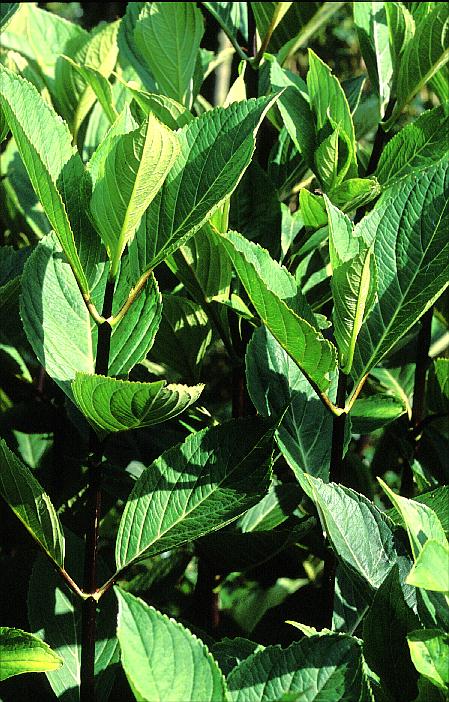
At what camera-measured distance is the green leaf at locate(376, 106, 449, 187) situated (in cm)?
114

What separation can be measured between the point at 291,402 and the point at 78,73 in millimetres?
660

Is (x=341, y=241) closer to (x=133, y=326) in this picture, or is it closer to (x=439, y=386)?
(x=133, y=326)

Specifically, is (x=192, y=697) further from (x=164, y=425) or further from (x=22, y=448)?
(x=22, y=448)

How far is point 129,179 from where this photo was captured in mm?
816

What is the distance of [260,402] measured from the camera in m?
1.05

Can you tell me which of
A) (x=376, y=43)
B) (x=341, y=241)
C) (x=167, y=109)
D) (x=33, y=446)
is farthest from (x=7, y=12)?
(x=33, y=446)

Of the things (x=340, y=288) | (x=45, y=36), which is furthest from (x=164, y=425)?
(x=45, y=36)

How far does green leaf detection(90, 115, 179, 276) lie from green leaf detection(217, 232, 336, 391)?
98 mm

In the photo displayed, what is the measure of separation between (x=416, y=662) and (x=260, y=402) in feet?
1.37

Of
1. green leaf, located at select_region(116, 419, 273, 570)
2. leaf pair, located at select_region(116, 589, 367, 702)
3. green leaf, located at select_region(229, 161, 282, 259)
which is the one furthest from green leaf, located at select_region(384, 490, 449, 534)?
green leaf, located at select_region(229, 161, 282, 259)

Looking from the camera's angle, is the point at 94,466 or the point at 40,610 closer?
the point at 94,466

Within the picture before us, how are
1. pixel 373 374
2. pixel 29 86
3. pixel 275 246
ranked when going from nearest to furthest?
pixel 29 86
pixel 275 246
pixel 373 374

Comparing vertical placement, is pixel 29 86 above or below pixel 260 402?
above

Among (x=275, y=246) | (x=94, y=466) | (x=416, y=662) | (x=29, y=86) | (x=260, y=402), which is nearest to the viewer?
(x=416, y=662)
